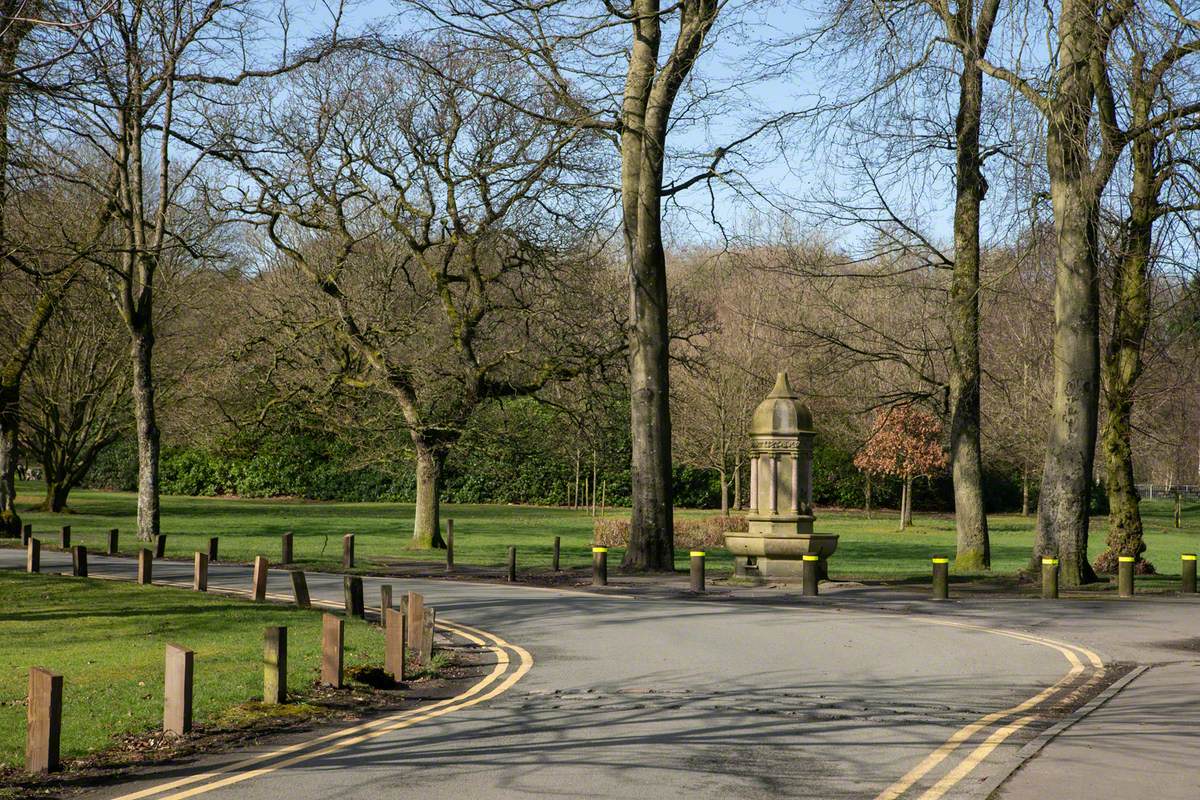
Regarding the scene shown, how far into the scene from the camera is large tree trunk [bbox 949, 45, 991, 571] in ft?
83.6

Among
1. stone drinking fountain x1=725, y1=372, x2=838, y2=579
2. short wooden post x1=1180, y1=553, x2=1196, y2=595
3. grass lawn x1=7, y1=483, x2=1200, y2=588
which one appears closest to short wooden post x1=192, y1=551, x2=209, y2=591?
grass lawn x1=7, y1=483, x2=1200, y2=588

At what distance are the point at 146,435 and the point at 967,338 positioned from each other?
751 inches

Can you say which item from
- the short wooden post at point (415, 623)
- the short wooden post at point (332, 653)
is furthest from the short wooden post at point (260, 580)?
the short wooden post at point (332, 653)

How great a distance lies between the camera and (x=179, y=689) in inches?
370

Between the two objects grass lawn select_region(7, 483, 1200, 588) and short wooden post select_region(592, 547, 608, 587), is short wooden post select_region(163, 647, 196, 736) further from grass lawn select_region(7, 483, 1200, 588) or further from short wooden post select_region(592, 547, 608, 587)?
grass lawn select_region(7, 483, 1200, 588)

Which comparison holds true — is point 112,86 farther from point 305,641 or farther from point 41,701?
point 41,701

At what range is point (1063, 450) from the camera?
2267 centimetres

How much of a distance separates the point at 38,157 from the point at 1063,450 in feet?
57.9

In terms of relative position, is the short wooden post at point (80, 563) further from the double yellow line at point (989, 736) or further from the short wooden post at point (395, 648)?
the double yellow line at point (989, 736)

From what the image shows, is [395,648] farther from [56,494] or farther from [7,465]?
[56,494]

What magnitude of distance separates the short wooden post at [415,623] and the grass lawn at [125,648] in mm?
393

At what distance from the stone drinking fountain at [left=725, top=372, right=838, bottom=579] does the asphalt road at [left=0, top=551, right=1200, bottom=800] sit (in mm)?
4643

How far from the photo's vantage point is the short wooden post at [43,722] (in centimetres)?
808

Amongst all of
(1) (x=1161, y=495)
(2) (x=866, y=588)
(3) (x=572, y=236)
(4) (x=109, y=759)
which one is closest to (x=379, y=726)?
(4) (x=109, y=759)
